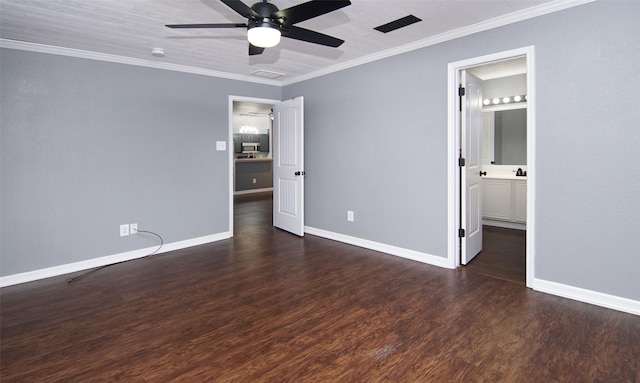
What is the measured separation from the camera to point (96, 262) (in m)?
3.84

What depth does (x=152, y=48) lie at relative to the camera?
366cm

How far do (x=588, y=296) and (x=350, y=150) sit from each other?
2936 mm

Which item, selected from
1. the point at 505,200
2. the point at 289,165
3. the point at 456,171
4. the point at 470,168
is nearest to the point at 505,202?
the point at 505,200

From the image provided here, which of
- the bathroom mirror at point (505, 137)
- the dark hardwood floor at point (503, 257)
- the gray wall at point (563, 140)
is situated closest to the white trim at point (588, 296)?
the gray wall at point (563, 140)

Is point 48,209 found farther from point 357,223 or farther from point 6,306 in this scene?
point 357,223

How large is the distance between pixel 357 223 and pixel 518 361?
270 cm

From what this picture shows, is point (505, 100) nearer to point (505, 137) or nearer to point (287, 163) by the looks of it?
point (505, 137)

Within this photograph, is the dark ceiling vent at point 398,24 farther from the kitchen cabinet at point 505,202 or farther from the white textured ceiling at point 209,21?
the kitchen cabinet at point 505,202

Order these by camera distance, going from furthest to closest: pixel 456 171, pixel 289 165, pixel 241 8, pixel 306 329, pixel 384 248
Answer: pixel 289 165 → pixel 384 248 → pixel 456 171 → pixel 306 329 → pixel 241 8

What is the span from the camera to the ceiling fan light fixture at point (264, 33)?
221 centimetres

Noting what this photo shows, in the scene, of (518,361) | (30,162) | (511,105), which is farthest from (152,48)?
(511,105)

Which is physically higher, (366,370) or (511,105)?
(511,105)

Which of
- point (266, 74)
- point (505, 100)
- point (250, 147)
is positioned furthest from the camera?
point (250, 147)

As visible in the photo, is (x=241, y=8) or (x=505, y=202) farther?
(x=505, y=202)
